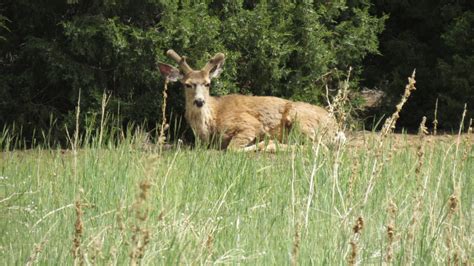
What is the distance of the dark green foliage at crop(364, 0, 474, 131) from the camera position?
46.3 feet

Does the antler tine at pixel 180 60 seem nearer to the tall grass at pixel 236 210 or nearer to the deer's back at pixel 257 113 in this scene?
the deer's back at pixel 257 113

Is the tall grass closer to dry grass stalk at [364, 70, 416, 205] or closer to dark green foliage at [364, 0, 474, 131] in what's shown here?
dry grass stalk at [364, 70, 416, 205]

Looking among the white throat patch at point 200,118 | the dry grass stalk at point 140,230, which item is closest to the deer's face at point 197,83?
the white throat patch at point 200,118

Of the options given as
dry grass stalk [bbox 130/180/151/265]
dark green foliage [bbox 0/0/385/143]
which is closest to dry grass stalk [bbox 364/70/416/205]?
dry grass stalk [bbox 130/180/151/265]

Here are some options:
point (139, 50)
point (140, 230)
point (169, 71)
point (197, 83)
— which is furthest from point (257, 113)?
point (140, 230)

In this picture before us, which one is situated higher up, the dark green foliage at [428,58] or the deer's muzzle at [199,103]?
the dark green foliage at [428,58]

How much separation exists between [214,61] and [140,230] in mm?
9413

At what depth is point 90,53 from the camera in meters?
12.2

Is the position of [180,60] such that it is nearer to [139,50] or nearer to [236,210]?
[139,50]

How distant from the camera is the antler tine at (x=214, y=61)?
12211mm

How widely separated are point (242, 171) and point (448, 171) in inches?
58.0

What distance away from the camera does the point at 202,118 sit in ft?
41.6

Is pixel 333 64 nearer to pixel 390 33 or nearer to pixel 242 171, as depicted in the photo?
pixel 390 33

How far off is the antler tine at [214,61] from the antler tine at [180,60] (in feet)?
0.79
